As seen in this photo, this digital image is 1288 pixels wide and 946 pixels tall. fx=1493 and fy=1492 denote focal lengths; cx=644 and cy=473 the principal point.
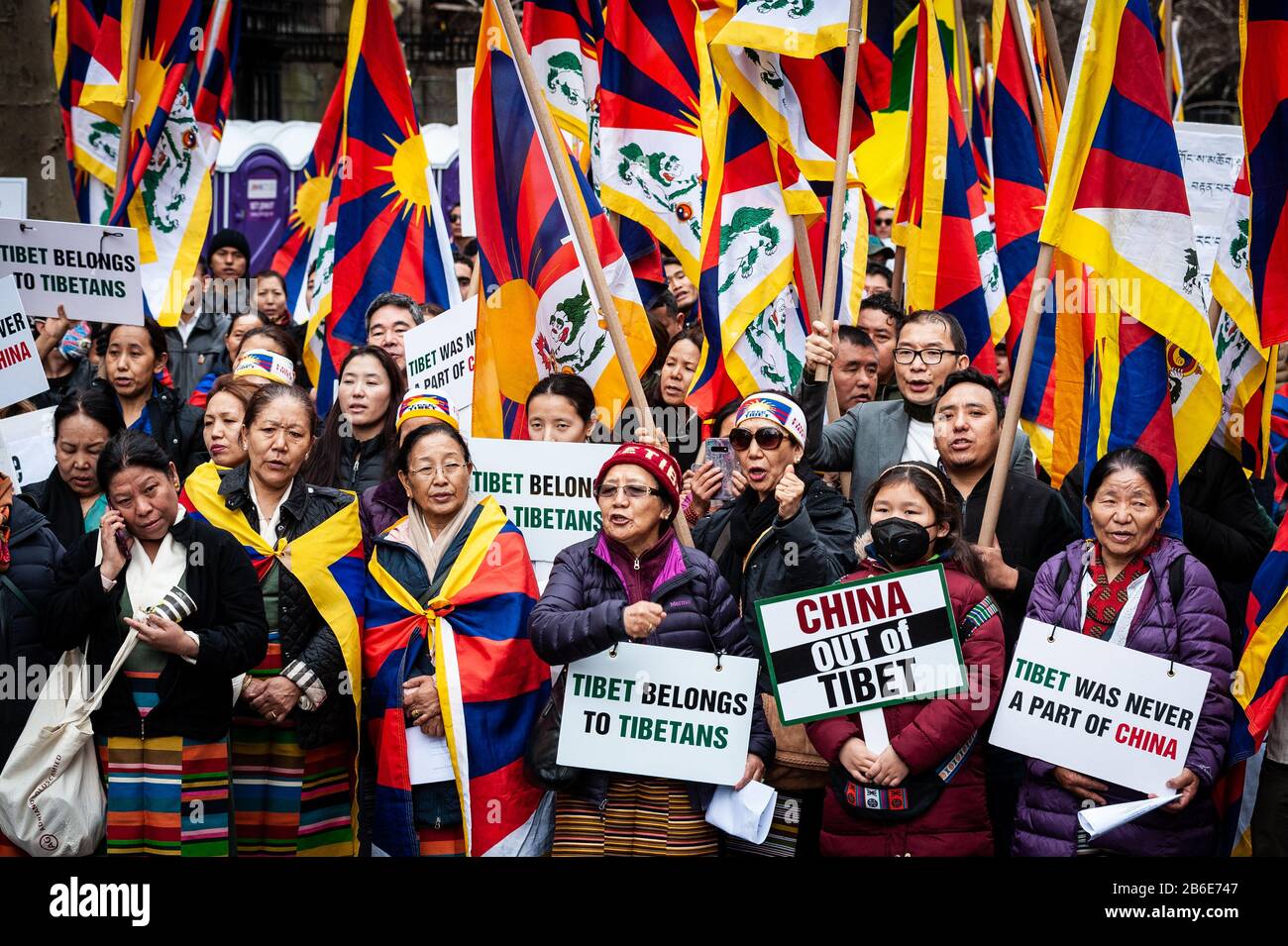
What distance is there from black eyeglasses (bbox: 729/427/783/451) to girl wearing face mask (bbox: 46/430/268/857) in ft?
5.51

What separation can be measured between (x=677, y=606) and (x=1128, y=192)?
219 centimetres

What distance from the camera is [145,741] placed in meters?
4.66

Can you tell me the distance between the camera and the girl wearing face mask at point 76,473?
18.9 ft

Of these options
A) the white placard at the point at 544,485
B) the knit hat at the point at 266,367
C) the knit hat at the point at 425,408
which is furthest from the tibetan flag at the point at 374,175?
the white placard at the point at 544,485

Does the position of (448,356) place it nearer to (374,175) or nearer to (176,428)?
(176,428)

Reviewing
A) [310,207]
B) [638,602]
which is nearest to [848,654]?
[638,602]

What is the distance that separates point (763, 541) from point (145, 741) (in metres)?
2.07

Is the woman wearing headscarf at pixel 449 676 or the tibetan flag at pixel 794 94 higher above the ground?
the tibetan flag at pixel 794 94

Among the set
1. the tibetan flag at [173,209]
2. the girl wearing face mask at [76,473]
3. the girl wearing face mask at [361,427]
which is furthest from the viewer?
the tibetan flag at [173,209]

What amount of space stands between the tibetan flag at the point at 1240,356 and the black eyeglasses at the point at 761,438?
1.85 metres

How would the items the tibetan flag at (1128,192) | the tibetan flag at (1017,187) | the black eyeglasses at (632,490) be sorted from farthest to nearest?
the tibetan flag at (1017,187)
the tibetan flag at (1128,192)
the black eyeglasses at (632,490)

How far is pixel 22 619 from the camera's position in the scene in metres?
4.89

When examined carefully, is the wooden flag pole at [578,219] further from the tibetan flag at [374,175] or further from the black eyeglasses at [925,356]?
the tibetan flag at [374,175]

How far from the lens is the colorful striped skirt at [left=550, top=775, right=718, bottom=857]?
4.64 meters
